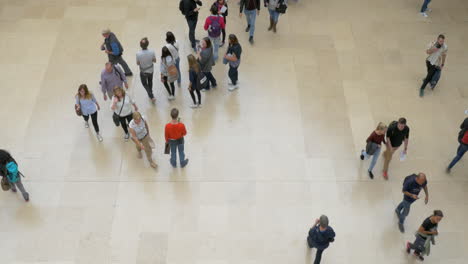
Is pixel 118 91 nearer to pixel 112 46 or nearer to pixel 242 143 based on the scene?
pixel 112 46

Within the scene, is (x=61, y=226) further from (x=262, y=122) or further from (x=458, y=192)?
(x=458, y=192)

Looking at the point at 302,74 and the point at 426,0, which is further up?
the point at 426,0

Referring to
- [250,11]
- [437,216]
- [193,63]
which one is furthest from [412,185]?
[250,11]

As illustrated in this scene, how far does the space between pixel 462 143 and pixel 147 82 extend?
6358mm

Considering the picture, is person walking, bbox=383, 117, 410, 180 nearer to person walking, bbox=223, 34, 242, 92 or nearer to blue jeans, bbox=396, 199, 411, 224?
blue jeans, bbox=396, 199, 411, 224

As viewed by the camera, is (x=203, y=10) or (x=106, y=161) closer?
(x=106, y=161)

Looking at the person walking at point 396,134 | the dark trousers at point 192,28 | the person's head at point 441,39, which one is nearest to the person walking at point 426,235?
the person walking at point 396,134

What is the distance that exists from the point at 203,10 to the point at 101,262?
730 centimetres

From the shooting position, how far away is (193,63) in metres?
9.15

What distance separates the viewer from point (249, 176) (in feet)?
29.8

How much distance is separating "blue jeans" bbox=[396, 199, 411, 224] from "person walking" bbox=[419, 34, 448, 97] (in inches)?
137

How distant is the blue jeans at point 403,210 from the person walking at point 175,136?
3991 millimetres

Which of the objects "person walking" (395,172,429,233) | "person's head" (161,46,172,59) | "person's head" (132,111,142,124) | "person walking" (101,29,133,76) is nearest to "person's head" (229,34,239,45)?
"person's head" (161,46,172,59)

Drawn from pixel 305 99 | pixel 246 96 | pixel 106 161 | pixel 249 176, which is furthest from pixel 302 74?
pixel 106 161
